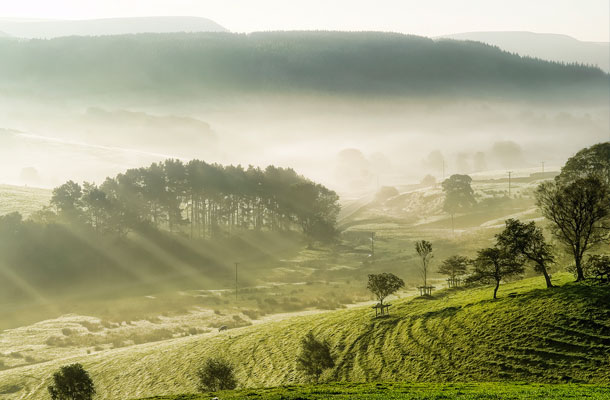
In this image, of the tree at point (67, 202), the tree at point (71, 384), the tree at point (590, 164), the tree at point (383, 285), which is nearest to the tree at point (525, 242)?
the tree at point (383, 285)

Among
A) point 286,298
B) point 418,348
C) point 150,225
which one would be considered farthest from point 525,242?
point 150,225

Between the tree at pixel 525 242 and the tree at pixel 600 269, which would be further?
the tree at pixel 525 242

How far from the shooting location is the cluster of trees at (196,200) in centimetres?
13812

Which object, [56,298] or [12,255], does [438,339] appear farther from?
[12,255]

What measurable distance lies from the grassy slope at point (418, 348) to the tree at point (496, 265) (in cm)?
307

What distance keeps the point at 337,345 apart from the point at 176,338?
33444 millimetres

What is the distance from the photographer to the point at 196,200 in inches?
6511

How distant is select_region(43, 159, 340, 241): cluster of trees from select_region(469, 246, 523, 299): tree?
100 meters

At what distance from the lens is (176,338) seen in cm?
8394

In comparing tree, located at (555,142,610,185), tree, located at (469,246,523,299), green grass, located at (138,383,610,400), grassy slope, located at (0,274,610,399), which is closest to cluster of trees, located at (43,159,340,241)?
grassy slope, located at (0,274,610,399)

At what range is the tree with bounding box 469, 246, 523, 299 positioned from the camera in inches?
2591

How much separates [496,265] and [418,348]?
56.2 feet

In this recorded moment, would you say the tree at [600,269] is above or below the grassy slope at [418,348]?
above

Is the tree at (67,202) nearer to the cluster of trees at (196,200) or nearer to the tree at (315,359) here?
the cluster of trees at (196,200)
